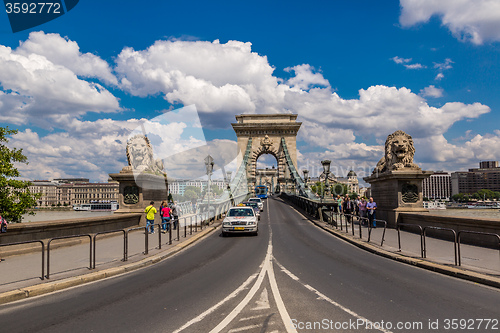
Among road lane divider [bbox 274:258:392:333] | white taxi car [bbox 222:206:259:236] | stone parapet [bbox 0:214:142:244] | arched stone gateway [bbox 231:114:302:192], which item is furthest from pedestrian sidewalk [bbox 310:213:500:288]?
arched stone gateway [bbox 231:114:302:192]

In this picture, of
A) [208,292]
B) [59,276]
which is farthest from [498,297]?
[59,276]

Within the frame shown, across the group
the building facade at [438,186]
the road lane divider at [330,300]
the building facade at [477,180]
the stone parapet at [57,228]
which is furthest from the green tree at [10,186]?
the building facade at [438,186]

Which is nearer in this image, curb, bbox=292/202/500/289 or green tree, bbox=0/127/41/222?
curb, bbox=292/202/500/289

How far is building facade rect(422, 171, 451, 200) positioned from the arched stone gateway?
131561 mm

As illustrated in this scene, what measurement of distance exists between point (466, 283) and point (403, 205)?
409 inches

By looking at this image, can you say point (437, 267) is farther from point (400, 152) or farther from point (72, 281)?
point (400, 152)

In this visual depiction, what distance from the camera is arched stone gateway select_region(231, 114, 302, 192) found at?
72.3 metres

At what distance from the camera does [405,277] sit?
7.53 metres

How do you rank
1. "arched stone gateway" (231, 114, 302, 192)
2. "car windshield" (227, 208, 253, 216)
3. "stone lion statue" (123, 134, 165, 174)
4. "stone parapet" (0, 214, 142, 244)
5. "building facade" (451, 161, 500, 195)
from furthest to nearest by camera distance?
"building facade" (451, 161, 500, 195), "arched stone gateway" (231, 114, 302, 192), "stone lion statue" (123, 134, 165, 174), "car windshield" (227, 208, 253, 216), "stone parapet" (0, 214, 142, 244)

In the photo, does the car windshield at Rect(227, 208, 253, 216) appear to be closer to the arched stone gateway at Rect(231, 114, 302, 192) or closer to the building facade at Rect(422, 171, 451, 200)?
the arched stone gateway at Rect(231, 114, 302, 192)

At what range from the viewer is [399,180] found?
16.9 metres

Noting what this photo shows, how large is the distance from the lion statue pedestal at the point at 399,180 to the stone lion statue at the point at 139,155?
12.6 metres

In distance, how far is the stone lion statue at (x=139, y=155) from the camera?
17717 millimetres

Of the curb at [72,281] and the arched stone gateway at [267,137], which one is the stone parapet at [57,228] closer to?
the curb at [72,281]
